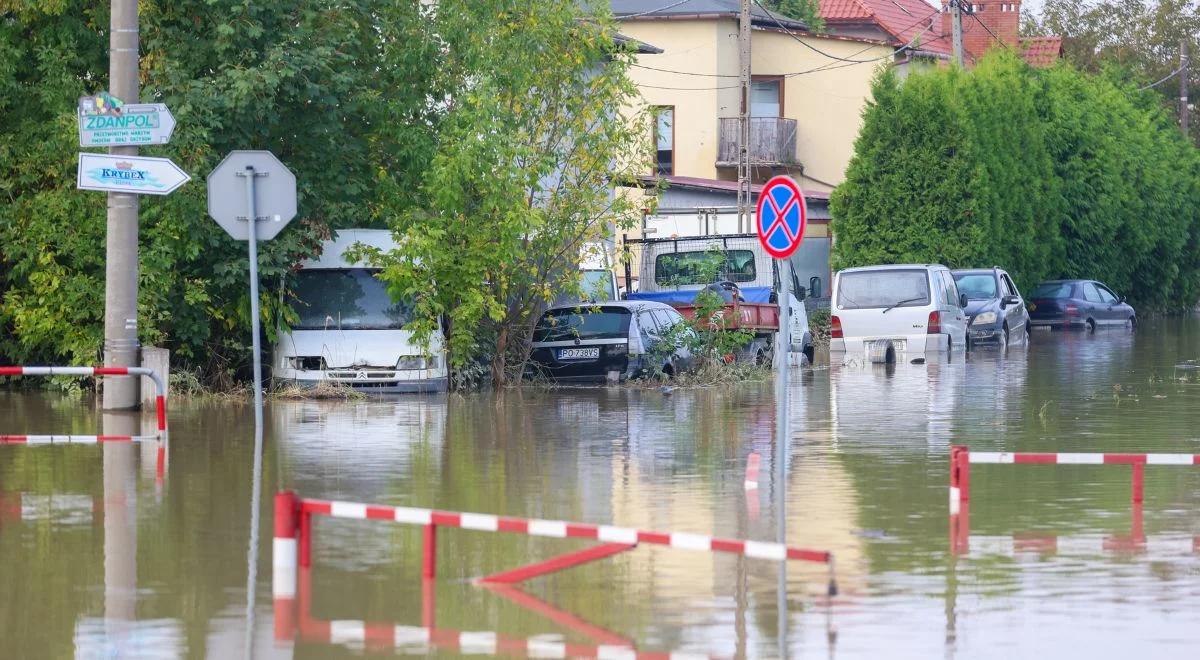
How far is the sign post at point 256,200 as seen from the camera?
17016 millimetres

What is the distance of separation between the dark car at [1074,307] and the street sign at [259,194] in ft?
116

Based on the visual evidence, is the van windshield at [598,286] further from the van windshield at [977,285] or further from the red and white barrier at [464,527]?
the red and white barrier at [464,527]

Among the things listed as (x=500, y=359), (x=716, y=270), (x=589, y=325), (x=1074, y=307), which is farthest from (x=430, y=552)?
(x=1074, y=307)

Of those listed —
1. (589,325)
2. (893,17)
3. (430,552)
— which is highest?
(893,17)

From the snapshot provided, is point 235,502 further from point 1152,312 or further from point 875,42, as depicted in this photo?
point 1152,312

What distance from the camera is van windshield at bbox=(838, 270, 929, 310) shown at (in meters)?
32.4

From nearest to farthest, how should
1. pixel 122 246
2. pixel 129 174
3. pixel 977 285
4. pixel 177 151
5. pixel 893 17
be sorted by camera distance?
1. pixel 129 174
2. pixel 122 246
3. pixel 177 151
4. pixel 977 285
5. pixel 893 17

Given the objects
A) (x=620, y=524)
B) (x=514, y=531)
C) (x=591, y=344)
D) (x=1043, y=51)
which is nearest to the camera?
(x=514, y=531)

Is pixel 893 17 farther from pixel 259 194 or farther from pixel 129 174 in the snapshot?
pixel 259 194

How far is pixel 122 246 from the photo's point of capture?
19984mm

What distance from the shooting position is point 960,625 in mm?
8664

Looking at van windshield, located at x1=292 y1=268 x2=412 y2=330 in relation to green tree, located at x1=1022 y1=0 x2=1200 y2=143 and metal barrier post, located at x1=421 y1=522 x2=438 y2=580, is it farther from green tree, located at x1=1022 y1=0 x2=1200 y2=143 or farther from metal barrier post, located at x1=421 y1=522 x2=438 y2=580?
green tree, located at x1=1022 y1=0 x2=1200 y2=143

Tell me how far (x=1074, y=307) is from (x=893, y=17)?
18.1m

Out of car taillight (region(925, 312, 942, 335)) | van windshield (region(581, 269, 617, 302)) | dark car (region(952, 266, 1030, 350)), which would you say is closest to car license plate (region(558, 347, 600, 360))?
van windshield (region(581, 269, 617, 302))
